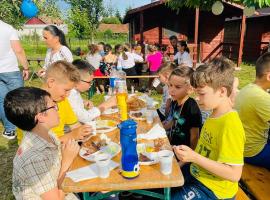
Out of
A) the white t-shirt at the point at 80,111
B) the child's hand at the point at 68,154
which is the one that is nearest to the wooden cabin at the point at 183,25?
the white t-shirt at the point at 80,111

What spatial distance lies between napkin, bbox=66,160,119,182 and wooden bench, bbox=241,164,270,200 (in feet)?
4.04

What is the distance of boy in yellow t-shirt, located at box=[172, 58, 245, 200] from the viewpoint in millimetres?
1658

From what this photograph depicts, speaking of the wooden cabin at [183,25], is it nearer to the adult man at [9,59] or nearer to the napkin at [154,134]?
the adult man at [9,59]

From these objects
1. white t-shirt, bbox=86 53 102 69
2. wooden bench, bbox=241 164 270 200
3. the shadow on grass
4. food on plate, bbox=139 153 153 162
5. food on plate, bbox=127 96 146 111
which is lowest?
the shadow on grass

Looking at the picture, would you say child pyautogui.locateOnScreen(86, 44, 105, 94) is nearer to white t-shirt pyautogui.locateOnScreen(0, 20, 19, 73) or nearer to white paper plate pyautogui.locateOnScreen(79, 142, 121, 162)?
white t-shirt pyautogui.locateOnScreen(0, 20, 19, 73)

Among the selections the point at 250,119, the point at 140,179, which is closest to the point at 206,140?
the point at 140,179

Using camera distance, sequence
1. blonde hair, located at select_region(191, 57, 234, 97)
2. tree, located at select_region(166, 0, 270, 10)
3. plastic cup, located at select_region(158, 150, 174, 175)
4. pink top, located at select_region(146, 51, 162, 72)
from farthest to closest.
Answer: pink top, located at select_region(146, 51, 162, 72), tree, located at select_region(166, 0, 270, 10), blonde hair, located at select_region(191, 57, 234, 97), plastic cup, located at select_region(158, 150, 174, 175)

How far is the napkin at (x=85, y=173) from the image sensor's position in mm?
1654

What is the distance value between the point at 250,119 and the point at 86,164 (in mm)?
1676

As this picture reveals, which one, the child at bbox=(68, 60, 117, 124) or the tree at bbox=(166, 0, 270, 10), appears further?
the child at bbox=(68, 60, 117, 124)

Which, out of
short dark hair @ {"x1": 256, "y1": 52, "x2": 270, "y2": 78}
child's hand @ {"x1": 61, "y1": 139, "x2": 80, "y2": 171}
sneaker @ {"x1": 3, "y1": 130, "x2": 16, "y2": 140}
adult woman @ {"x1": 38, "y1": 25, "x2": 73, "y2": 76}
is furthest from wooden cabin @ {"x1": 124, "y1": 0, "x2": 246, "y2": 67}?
child's hand @ {"x1": 61, "y1": 139, "x2": 80, "y2": 171}

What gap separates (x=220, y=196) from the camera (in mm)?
1821

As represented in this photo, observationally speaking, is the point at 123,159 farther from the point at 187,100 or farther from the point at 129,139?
the point at 187,100

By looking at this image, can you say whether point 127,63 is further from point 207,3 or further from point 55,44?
point 207,3
